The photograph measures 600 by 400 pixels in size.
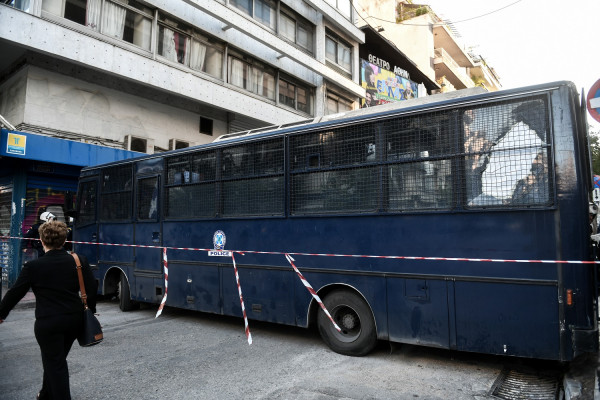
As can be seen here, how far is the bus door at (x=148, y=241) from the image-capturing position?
7914 mm

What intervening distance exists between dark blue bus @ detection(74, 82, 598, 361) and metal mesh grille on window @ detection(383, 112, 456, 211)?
0.04 ft

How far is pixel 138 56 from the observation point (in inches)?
555

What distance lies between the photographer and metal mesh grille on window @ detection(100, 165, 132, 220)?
28.4 feet

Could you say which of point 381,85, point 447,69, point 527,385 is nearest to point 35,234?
point 527,385

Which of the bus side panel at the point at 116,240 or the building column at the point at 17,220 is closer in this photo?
the bus side panel at the point at 116,240

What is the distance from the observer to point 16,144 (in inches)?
439

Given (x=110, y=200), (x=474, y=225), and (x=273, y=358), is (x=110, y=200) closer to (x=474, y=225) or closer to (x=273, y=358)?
(x=273, y=358)

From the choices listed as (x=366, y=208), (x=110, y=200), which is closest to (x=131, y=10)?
(x=110, y=200)

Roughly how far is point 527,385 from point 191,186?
5.67m

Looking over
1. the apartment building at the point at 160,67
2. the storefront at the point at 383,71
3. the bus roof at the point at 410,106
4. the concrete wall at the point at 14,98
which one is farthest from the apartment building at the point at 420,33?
the bus roof at the point at 410,106

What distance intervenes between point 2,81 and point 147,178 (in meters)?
9.24

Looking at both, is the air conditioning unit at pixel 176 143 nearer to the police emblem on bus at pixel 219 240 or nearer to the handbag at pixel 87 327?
the police emblem on bus at pixel 219 240

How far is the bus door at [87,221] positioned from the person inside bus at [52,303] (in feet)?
19.6

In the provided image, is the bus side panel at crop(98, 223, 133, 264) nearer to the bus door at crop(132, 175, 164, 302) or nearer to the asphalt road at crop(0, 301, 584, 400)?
the bus door at crop(132, 175, 164, 302)
